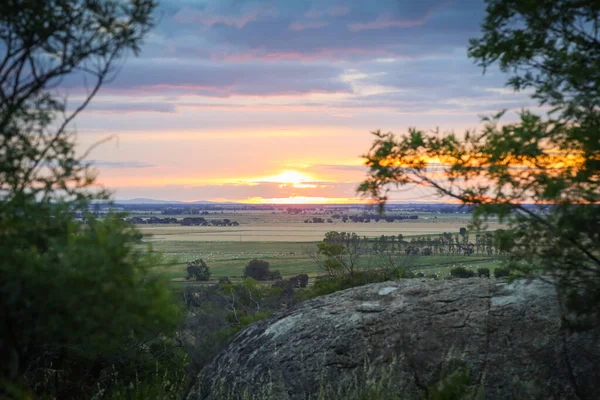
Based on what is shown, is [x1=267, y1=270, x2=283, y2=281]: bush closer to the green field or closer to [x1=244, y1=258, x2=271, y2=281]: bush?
[x1=244, y1=258, x2=271, y2=281]: bush

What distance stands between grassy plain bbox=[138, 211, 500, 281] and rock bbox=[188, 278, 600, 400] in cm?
1680

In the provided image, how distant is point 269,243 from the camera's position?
136m

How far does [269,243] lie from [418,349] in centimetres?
12699

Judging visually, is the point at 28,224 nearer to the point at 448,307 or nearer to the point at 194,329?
the point at 448,307

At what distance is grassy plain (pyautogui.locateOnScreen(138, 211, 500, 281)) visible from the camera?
2990 inches

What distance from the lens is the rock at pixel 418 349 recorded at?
9.36 m

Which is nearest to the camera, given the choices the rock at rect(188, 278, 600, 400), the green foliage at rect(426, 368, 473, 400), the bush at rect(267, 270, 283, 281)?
the green foliage at rect(426, 368, 473, 400)

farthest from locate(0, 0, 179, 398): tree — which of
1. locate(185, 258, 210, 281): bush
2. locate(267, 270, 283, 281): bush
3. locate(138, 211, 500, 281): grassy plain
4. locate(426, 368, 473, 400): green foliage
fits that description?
locate(267, 270, 283, 281): bush

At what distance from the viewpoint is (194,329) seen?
23.7m

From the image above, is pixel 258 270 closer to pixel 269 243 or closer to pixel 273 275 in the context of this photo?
pixel 273 275

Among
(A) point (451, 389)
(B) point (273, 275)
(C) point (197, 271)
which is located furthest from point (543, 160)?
(B) point (273, 275)

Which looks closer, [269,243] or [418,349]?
[418,349]

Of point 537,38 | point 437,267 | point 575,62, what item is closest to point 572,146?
point 575,62

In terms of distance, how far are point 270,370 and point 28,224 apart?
556cm
